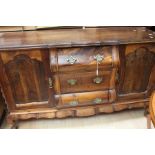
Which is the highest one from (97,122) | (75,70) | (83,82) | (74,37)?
(74,37)

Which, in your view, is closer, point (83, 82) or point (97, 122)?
point (83, 82)

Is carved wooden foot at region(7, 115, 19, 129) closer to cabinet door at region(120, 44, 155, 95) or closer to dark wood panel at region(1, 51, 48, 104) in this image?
dark wood panel at region(1, 51, 48, 104)

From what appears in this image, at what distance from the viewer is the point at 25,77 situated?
138 centimetres

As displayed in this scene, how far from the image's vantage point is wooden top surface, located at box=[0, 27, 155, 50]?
1268 mm

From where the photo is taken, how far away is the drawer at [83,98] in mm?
1460

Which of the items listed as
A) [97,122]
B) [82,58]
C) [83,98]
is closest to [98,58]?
[82,58]

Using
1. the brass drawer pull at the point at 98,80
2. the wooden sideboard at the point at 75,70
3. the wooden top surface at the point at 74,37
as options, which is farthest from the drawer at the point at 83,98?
the wooden top surface at the point at 74,37

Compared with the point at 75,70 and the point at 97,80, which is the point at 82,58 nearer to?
the point at 75,70

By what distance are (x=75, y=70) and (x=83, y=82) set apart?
13 centimetres

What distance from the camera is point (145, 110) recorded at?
1723 mm

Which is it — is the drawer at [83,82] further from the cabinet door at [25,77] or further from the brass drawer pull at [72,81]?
the cabinet door at [25,77]

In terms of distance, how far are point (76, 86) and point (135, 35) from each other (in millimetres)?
619
